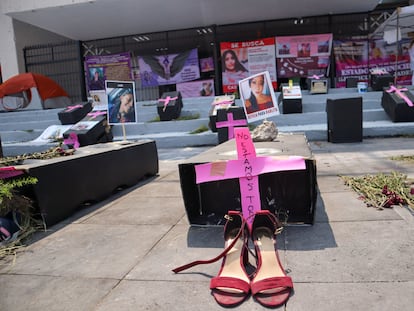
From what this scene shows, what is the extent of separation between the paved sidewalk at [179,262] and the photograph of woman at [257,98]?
7.21 feet

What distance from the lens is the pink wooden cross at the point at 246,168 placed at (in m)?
2.71

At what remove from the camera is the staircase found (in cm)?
893

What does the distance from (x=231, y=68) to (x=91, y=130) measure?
8.34 meters

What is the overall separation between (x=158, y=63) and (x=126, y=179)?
12340 mm

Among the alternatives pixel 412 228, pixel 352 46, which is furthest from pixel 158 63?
pixel 412 228

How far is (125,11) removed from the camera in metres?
13.5

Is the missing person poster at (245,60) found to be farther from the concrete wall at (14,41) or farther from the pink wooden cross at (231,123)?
the concrete wall at (14,41)

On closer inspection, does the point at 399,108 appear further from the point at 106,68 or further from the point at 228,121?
the point at 106,68

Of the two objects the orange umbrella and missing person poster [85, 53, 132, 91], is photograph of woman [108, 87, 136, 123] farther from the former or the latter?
missing person poster [85, 53, 132, 91]

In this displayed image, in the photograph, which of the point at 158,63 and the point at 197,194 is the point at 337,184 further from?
the point at 158,63

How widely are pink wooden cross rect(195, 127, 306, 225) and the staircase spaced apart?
642cm

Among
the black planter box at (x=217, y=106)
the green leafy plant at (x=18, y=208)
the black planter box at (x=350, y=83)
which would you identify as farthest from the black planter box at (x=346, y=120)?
the black planter box at (x=350, y=83)

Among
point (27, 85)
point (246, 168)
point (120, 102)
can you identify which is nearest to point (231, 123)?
point (120, 102)

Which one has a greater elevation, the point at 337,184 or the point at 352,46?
the point at 352,46
